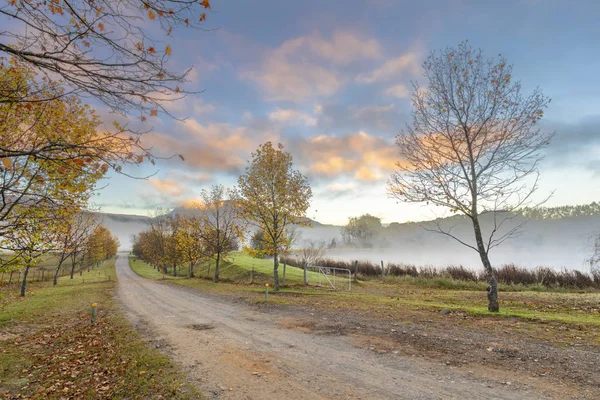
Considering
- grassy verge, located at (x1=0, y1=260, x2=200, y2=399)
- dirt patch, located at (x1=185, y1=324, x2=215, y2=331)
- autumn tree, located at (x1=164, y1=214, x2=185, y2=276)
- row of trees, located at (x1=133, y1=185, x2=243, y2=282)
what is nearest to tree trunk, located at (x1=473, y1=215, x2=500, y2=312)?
dirt patch, located at (x1=185, y1=324, x2=215, y2=331)

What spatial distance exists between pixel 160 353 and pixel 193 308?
8.47 meters

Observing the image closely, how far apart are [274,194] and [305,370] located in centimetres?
1796

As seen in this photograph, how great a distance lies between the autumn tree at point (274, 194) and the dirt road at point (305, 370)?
13102mm

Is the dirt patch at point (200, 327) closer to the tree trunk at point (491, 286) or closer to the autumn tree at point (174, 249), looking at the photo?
the tree trunk at point (491, 286)

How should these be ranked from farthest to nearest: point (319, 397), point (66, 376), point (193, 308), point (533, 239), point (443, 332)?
1. point (533, 239)
2. point (193, 308)
3. point (443, 332)
4. point (66, 376)
5. point (319, 397)

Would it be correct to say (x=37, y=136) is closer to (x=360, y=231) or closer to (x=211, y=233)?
(x=211, y=233)

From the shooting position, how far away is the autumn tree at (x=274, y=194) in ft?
78.4

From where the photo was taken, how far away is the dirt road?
5.61m

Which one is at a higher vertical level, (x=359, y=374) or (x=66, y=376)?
(x=359, y=374)

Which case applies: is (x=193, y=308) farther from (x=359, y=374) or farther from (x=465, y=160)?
(x=465, y=160)

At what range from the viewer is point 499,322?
11.2m

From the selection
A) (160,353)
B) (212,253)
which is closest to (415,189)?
(160,353)

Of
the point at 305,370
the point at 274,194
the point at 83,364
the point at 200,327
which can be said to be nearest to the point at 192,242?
the point at 274,194

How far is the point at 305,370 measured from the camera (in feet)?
22.3
